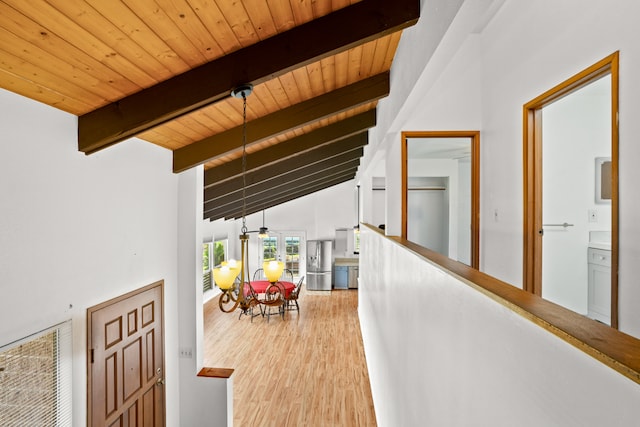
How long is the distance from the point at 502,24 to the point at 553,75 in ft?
2.41

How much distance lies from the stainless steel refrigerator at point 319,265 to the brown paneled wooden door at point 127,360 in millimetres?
6791

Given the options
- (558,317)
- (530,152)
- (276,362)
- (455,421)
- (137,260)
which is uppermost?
Answer: (530,152)

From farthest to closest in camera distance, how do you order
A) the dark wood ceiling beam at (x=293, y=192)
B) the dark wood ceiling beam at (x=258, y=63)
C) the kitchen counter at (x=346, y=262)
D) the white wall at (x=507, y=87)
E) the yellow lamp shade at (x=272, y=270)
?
1. the kitchen counter at (x=346, y=262)
2. the dark wood ceiling beam at (x=293, y=192)
3. the yellow lamp shade at (x=272, y=270)
4. the dark wood ceiling beam at (x=258, y=63)
5. the white wall at (x=507, y=87)

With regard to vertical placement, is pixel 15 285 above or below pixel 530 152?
below

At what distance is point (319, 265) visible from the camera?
32.8 feet

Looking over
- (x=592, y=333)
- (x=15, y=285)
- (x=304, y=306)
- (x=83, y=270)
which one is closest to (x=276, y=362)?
(x=304, y=306)

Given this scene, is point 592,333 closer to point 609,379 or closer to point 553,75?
point 609,379

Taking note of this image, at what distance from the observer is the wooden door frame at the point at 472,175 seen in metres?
3.03

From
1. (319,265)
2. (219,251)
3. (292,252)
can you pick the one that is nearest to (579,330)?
(219,251)

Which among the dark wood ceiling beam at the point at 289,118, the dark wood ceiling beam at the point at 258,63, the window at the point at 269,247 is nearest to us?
the dark wood ceiling beam at the point at 258,63

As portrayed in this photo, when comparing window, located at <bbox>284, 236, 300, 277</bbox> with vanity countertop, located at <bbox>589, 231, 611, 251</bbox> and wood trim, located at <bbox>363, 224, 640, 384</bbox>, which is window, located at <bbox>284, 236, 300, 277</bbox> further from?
wood trim, located at <bbox>363, 224, 640, 384</bbox>

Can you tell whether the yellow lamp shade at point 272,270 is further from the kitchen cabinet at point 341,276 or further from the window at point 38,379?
the kitchen cabinet at point 341,276

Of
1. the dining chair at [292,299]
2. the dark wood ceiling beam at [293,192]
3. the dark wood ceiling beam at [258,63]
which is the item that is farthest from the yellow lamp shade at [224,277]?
the dark wood ceiling beam at [293,192]

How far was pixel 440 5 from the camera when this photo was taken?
1.27 metres
